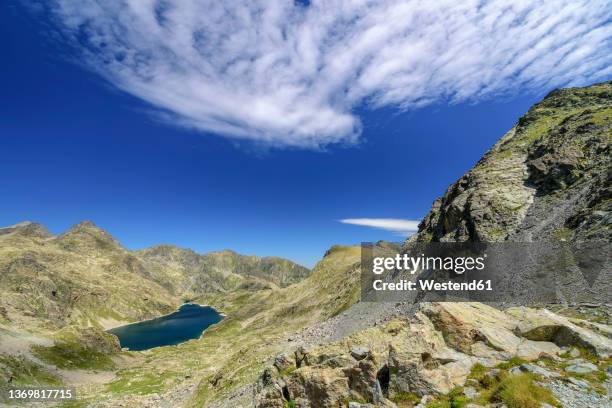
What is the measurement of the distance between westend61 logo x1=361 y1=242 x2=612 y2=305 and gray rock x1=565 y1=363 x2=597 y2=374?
1465cm

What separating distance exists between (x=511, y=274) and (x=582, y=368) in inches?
930

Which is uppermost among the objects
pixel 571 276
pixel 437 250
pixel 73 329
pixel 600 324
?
pixel 437 250

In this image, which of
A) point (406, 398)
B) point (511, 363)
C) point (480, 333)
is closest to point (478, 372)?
point (511, 363)

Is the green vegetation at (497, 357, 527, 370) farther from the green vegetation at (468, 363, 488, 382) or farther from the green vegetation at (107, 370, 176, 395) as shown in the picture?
the green vegetation at (107, 370, 176, 395)

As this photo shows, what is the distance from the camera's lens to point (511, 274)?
38.0 meters

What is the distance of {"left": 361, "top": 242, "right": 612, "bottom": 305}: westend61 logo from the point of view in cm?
3102

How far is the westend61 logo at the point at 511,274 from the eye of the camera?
31.0 meters

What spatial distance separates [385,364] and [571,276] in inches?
989

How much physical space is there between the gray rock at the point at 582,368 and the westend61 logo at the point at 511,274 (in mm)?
14653

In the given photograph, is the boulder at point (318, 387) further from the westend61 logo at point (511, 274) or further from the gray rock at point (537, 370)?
the westend61 logo at point (511, 274)

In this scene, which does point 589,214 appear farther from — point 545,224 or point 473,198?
point 473,198

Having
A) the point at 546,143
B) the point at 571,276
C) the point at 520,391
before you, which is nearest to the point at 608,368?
the point at 520,391

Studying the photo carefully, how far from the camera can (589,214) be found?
3878cm

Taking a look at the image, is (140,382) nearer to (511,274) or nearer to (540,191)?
(511,274)
